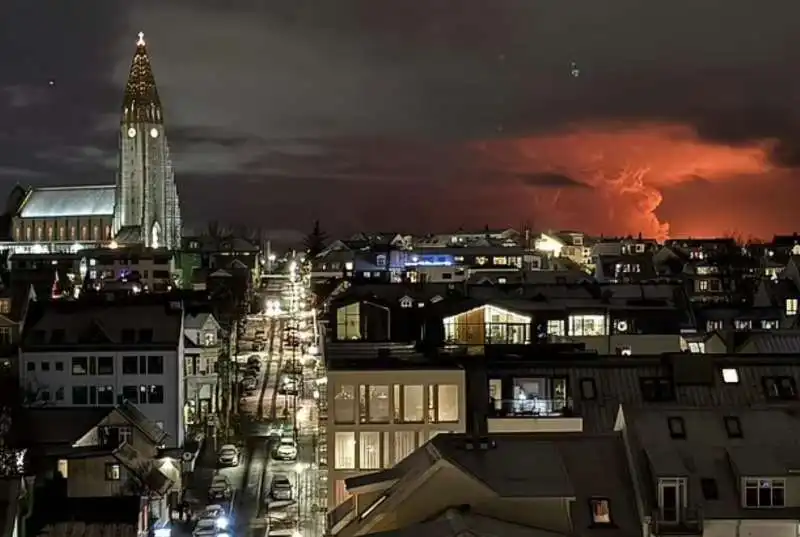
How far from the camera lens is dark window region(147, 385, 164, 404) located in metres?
49.2

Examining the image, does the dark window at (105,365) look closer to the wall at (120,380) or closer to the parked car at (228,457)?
the wall at (120,380)

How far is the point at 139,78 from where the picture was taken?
518ft

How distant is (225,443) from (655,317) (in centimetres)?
2012

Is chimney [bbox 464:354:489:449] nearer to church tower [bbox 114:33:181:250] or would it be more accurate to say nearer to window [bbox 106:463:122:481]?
window [bbox 106:463:122:481]

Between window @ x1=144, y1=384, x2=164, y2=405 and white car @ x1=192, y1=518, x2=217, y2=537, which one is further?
window @ x1=144, y1=384, x2=164, y2=405

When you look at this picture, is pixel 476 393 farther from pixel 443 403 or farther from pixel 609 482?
pixel 609 482

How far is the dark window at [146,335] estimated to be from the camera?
49688 millimetres

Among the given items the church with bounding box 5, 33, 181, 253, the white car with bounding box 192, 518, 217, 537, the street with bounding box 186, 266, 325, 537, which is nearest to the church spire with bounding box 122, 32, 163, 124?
the church with bounding box 5, 33, 181, 253

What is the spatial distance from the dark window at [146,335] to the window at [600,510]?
33.9 meters

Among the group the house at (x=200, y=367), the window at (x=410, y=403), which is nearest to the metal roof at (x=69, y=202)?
the house at (x=200, y=367)

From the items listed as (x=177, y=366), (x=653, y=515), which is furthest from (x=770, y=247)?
(x=653, y=515)

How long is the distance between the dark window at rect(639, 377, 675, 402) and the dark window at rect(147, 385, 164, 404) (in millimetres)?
27471

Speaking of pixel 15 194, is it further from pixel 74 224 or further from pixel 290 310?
pixel 290 310

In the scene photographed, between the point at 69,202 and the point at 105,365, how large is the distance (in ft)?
392
